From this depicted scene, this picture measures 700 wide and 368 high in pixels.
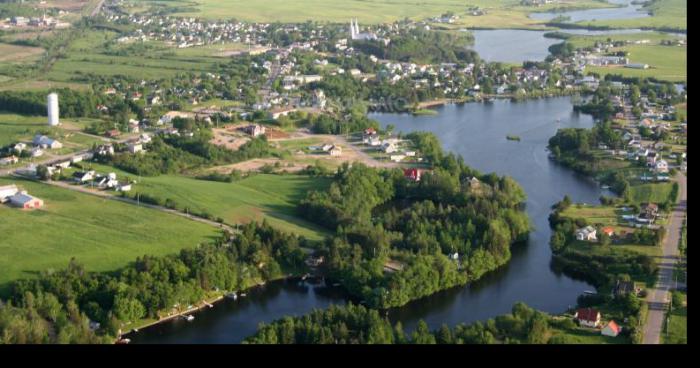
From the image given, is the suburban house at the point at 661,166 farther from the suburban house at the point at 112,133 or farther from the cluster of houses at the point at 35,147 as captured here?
the cluster of houses at the point at 35,147

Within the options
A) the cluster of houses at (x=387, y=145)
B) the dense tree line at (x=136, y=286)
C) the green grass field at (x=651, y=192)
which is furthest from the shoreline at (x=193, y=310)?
the cluster of houses at (x=387, y=145)

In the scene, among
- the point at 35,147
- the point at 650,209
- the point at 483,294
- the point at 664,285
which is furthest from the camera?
the point at 35,147

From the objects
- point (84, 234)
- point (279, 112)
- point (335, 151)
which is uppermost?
point (279, 112)

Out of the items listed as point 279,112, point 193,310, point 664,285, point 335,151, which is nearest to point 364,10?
point 279,112

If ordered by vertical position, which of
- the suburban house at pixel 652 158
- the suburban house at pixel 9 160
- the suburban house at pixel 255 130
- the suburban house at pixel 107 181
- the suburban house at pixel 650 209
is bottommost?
the suburban house at pixel 650 209

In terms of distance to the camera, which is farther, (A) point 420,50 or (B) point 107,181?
(A) point 420,50

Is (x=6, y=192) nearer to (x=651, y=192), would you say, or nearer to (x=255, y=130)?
(x=255, y=130)
